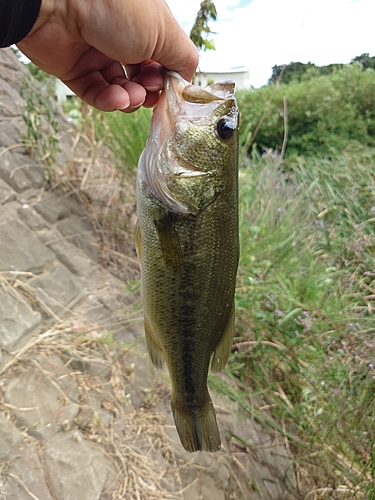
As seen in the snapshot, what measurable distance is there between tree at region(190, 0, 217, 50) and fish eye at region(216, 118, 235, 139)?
177cm

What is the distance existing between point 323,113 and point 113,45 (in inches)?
396

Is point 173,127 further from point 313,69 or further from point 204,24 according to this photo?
point 313,69

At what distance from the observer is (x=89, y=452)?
230 centimetres

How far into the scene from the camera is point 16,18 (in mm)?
1108

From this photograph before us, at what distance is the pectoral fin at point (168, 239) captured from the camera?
1348 mm

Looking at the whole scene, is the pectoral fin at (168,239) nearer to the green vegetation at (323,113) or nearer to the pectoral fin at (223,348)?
the pectoral fin at (223,348)

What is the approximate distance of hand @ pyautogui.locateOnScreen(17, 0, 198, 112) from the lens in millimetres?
1242

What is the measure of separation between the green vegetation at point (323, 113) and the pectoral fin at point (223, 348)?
8647 mm

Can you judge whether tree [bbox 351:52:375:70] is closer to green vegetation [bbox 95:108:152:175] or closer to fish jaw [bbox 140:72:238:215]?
green vegetation [bbox 95:108:152:175]

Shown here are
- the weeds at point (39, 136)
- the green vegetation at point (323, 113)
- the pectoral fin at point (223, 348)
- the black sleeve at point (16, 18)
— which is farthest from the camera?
the green vegetation at point (323, 113)

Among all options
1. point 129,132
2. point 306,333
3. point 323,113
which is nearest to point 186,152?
point 306,333

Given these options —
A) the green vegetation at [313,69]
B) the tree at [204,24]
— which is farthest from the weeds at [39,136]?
the green vegetation at [313,69]

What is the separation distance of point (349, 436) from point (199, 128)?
183 cm

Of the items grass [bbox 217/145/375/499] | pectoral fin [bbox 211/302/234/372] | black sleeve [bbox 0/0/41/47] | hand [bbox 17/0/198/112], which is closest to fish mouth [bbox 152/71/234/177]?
hand [bbox 17/0/198/112]
